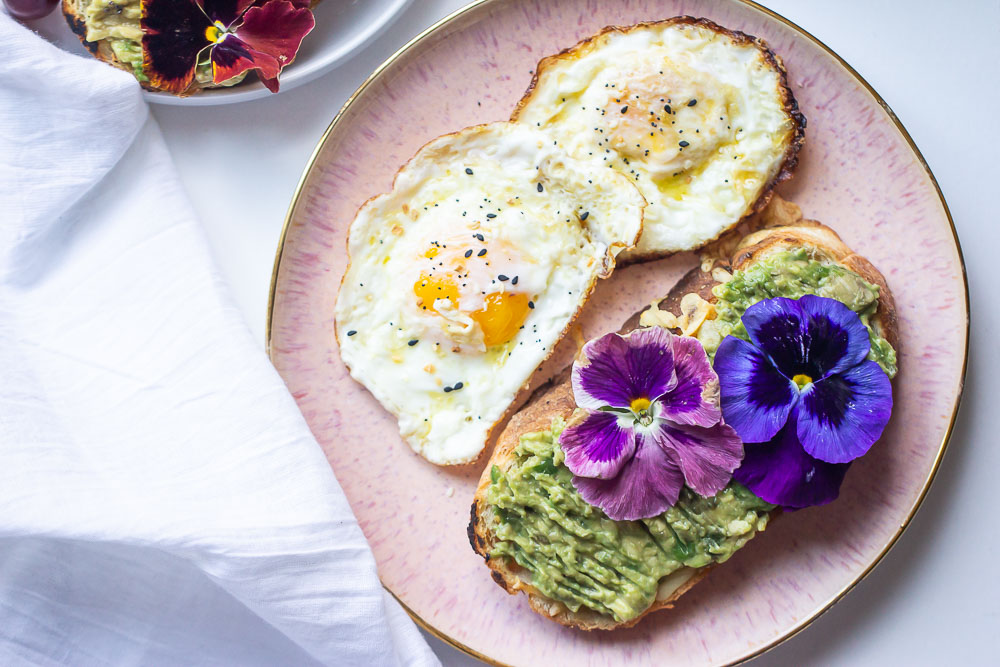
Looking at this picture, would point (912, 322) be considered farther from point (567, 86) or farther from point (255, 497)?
point (255, 497)

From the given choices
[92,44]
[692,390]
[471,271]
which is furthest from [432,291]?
[92,44]

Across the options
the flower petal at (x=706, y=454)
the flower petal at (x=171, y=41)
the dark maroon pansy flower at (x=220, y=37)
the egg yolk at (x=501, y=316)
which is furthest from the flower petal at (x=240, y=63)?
the flower petal at (x=706, y=454)

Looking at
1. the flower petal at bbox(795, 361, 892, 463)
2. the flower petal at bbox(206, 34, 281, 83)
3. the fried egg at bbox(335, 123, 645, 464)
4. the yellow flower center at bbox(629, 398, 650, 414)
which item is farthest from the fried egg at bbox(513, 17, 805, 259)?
the flower petal at bbox(206, 34, 281, 83)

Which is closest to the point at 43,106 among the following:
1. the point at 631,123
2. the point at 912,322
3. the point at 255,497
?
the point at 255,497

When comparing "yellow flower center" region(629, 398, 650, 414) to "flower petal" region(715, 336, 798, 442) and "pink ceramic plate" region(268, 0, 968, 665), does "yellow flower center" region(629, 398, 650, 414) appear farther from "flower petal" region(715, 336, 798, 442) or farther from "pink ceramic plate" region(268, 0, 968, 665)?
"pink ceramic plate" region(268, 0, 968, 665)

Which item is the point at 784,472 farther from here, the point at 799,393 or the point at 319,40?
the point at 319,40

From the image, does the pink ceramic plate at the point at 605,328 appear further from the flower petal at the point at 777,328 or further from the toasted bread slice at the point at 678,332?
the flower petal at the point at 777,328
